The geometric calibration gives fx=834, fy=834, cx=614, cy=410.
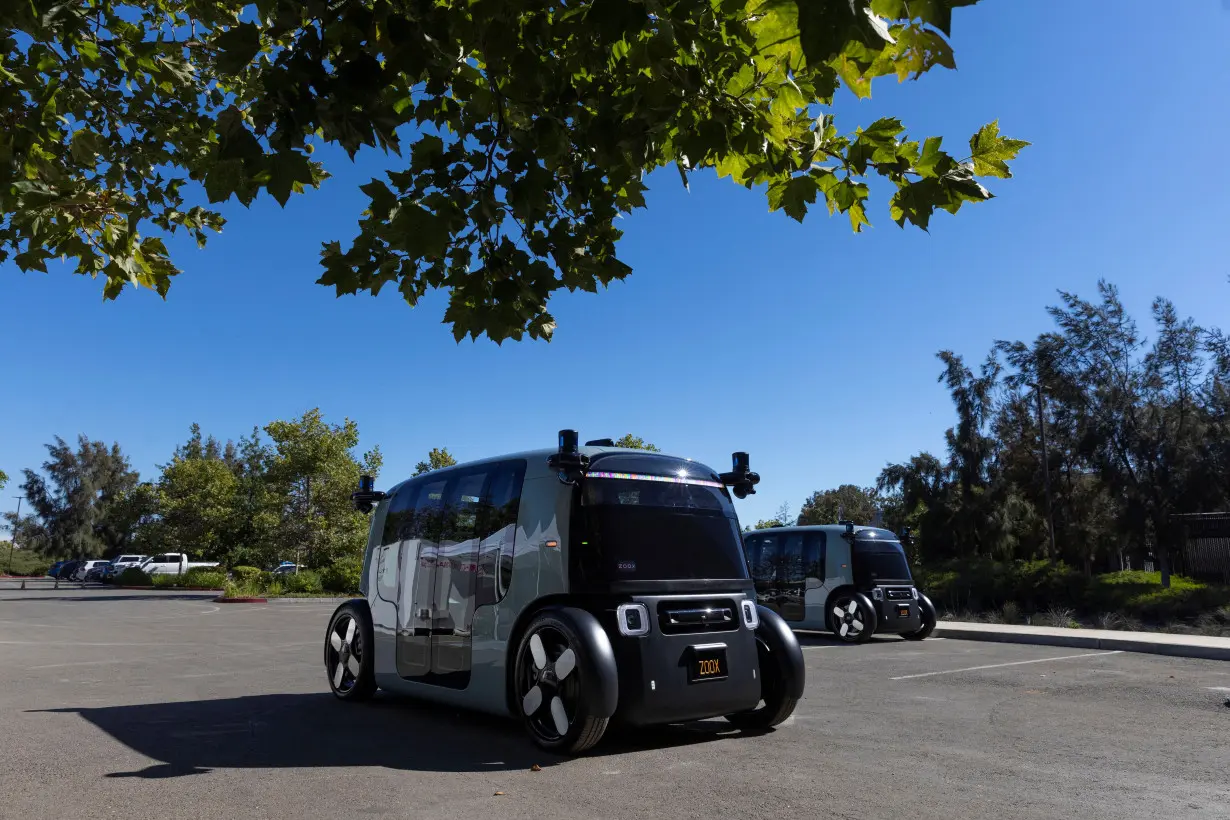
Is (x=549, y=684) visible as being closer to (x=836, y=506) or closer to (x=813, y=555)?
(x=813, y=555)

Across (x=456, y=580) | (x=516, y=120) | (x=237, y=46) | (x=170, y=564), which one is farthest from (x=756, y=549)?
(x=170, y=564)

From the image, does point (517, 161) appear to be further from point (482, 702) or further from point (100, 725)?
point (100, 725)

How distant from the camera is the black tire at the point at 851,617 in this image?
46.7 ft

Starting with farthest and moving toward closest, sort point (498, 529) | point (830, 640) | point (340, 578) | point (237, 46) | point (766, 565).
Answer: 1. point (340, 578)
2. point (766, 565)
3. point (830, 640)
4. point (498, 529)
5. point (237, 46)

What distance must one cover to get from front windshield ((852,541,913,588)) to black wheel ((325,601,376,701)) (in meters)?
9.31

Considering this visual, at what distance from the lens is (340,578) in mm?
33156

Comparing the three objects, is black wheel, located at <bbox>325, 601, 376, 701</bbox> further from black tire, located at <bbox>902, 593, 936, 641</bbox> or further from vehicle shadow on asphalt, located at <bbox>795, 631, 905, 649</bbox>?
black tire, located at <bbox>902, 593, 936, 641</bbox>

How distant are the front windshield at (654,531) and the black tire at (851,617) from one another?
8.38 metres

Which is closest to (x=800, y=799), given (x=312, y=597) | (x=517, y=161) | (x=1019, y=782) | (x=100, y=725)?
(x=1019, y=782)

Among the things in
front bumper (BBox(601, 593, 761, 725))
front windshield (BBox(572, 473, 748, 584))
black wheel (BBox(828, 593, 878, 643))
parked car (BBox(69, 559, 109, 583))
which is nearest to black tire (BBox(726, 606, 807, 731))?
front bumper (BBox(601, 593, 761, 725))

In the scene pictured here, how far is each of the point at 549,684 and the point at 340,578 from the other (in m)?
29.6

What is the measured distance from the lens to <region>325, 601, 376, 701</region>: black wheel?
26.2 feet

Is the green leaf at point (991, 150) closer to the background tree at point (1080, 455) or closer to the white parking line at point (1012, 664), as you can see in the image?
the white parking line at point (1012, 664)

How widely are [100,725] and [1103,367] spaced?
39568 mm
